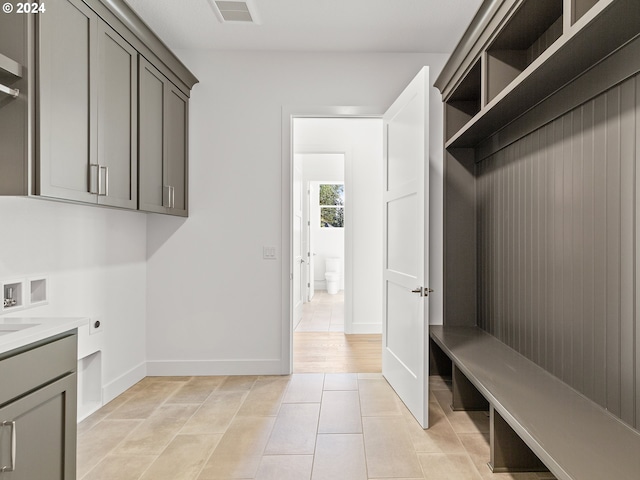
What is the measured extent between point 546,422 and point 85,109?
2.47 meters

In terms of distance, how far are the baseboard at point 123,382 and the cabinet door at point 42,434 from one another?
1.35 m

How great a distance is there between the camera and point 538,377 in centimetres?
200

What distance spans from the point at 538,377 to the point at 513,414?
50cm

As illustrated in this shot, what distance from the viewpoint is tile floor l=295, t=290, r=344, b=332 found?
5.20 meters

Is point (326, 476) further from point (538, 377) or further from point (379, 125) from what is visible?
point (379, 125)

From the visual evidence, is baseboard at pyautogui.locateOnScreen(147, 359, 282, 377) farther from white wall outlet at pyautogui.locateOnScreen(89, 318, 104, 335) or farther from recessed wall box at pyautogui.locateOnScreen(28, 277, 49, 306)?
recessed wall box at pyautogui.locateOnScreen(28, 277, 49, 306)

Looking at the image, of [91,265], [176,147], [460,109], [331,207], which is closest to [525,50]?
[460,109]

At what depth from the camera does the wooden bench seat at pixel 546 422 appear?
1.26m

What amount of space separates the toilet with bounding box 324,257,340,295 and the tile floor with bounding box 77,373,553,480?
5051 millimetres

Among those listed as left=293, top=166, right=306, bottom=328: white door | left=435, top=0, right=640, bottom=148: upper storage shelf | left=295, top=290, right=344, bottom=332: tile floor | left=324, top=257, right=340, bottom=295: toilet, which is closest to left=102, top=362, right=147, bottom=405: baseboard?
left=295, top=290, right=344, bottom=332: tile floor

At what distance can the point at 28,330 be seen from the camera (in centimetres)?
141

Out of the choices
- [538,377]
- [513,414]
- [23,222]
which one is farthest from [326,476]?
[23,222]

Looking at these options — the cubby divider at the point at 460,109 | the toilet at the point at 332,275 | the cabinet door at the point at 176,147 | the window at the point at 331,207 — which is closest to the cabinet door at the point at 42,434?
the cabinet door at the point at 176,147

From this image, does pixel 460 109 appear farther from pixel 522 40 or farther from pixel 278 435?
pixel 278 435
